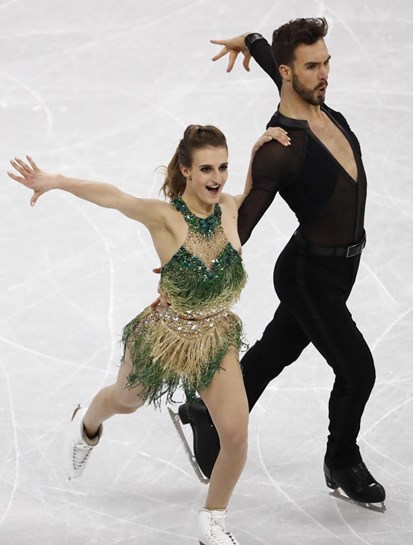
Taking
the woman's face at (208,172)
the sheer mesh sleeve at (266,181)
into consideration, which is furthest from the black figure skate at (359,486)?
the woman's face at (208,172)

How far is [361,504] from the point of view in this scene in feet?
16.3

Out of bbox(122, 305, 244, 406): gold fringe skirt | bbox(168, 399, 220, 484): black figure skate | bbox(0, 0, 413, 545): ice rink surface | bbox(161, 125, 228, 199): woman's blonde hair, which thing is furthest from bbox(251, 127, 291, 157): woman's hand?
bbox(0, 0, 413, 545): ice rink surface

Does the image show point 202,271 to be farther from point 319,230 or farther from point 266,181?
point 319,230

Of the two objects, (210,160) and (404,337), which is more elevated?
(210,160)

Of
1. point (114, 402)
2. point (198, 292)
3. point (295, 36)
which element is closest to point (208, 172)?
point (198, 292)

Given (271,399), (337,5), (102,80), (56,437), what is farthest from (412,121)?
(56,437)

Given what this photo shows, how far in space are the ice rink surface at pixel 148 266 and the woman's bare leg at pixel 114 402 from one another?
290mm

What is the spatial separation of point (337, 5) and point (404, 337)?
3608mm

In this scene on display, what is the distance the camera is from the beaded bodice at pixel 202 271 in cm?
440

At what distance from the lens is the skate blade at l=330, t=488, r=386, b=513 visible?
4910mm

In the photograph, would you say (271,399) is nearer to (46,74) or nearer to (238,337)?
(238,337)

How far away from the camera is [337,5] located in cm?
884

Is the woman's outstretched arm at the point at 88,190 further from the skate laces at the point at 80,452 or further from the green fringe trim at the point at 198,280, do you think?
the skate laces at the point at 80,452

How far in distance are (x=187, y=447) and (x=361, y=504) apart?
2.49ft
